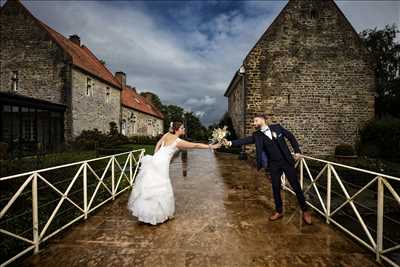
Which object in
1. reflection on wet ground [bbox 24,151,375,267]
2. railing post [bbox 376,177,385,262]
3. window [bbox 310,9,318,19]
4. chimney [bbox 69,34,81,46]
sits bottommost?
reflection on wet ground [bbox 24,151,375,267]

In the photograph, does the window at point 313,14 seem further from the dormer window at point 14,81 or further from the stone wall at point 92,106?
the dormer window at point 14,81

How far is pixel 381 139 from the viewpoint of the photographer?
12.5 metres

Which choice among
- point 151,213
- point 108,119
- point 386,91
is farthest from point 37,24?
point 386,91

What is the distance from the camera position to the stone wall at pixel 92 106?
1644cm

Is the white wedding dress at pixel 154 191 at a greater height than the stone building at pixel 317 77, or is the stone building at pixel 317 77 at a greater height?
the stone building at pixel 317 77

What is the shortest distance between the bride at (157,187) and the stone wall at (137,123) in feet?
71.1

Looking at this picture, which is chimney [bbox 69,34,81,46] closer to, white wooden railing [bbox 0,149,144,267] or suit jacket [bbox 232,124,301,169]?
white wooden railing [bbox 0,149,144,267]

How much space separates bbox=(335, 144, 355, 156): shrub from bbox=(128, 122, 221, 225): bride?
11.6 m

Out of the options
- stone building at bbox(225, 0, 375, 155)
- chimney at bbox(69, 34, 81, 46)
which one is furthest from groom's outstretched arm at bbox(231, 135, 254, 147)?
chimney at bbox(69, 34, 81, 46)

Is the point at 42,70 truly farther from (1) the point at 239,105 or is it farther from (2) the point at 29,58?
(1) the point at 239,105

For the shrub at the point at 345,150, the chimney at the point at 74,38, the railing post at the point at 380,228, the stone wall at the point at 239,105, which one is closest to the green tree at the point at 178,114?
the chimney at the point at 74,38

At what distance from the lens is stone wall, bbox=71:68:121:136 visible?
16438 mm

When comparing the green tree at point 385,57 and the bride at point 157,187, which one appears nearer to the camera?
the bride at point 157,187

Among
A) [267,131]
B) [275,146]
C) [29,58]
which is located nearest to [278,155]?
[275,146]
